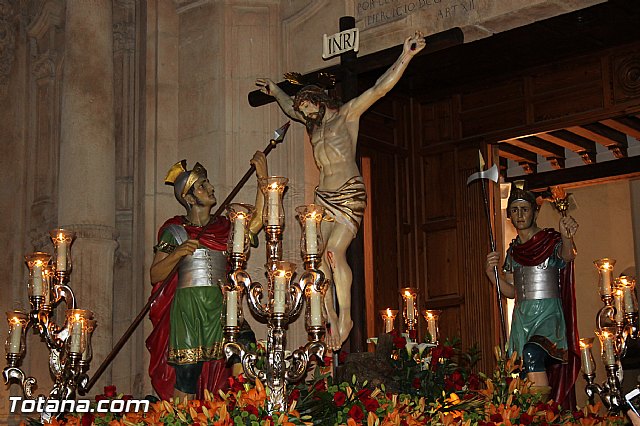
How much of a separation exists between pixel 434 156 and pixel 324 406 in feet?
23.4

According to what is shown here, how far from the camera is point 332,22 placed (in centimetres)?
1018

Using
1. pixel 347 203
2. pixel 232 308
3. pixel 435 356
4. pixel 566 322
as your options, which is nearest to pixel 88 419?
pixel 232 308

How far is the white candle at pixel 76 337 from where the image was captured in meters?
7.11

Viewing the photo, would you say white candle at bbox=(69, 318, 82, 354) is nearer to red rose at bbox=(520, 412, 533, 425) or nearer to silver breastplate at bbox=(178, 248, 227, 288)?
silver breastplate at bbox=(178, 248, 227, 288)

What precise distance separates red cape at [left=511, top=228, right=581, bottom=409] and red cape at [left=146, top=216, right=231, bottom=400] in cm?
247

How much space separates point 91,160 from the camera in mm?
10203

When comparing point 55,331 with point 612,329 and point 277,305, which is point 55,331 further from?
point 612,329

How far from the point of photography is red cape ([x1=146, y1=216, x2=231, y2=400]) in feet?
27.6

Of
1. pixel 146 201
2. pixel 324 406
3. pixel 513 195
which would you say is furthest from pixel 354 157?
pixel 324 406

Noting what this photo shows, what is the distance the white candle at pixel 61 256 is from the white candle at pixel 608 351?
412 cm

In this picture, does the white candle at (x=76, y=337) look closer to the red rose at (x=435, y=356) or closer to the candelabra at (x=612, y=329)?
the red rose at (x=435, y=356)

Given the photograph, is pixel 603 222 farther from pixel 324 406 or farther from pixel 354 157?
pixel 324 406

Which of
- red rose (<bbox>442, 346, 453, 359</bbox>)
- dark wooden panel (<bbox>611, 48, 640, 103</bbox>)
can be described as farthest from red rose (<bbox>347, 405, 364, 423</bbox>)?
dark wooden panel (<bbox>611, 48, 640, 103</bbox>)

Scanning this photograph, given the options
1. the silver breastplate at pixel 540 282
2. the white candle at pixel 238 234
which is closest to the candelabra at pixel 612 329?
the silver breastplate at pixel 540 282
